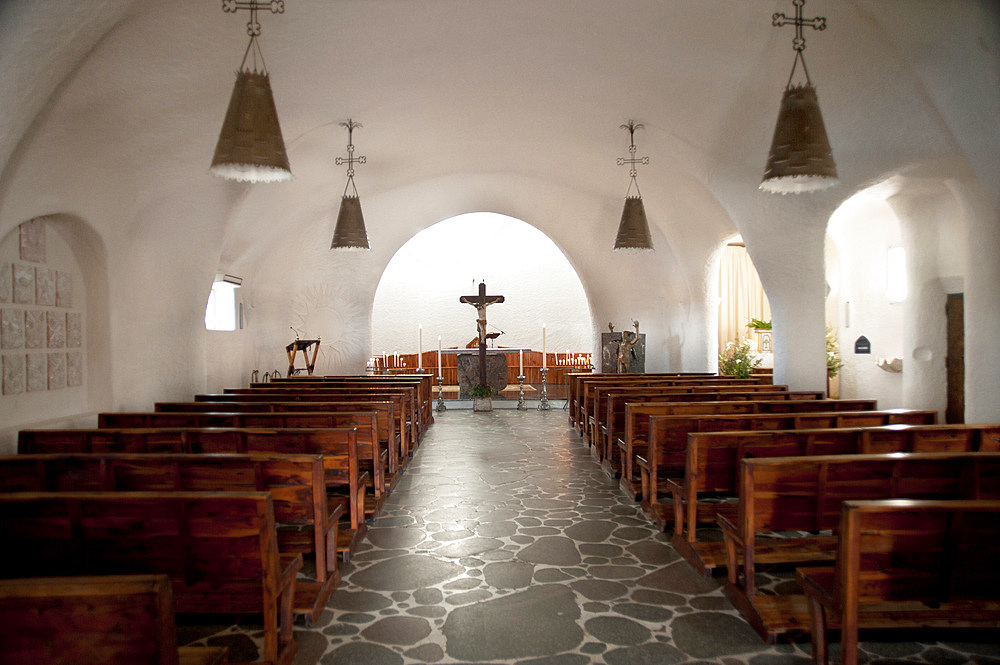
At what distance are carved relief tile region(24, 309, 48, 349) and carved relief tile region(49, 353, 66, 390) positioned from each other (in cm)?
20

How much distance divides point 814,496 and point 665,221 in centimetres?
872

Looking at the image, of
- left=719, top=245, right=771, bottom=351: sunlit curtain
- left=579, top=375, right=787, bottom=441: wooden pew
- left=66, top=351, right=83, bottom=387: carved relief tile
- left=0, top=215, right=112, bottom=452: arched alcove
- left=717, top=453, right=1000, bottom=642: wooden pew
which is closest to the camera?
left=717, top=453, right=1000, bottom=642: wooden pew

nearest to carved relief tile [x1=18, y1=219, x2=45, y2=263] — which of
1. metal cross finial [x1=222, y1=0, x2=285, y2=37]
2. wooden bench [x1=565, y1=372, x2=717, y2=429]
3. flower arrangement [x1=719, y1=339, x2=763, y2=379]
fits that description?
metal cross finial [x1=222, y1=0, x2=285, y2=37]

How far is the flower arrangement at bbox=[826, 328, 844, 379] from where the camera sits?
38.6ft

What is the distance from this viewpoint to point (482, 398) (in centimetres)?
1277

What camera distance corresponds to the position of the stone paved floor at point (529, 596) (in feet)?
10.0

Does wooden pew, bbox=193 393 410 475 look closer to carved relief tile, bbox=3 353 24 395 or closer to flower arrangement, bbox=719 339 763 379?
carved relief tile, bbox=3 353 24 395

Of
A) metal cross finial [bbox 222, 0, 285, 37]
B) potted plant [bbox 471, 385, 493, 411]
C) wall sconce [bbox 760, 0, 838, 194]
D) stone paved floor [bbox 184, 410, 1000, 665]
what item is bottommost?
stone paved floor [bbox 184, 410, 1000, 665]

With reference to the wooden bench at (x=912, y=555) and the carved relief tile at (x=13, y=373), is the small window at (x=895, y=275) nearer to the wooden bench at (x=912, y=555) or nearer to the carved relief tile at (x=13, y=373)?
the wooden bench at (x=912, y=555)

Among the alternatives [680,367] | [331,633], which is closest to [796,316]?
[680,367]

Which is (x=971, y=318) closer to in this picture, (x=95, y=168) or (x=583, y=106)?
(x=583, y=106)

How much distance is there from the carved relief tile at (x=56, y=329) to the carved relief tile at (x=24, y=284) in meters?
0.29

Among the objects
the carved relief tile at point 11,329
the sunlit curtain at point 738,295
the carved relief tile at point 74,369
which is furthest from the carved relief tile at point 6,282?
the sunlit curtain at point 738,295

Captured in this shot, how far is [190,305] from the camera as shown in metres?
8.19
